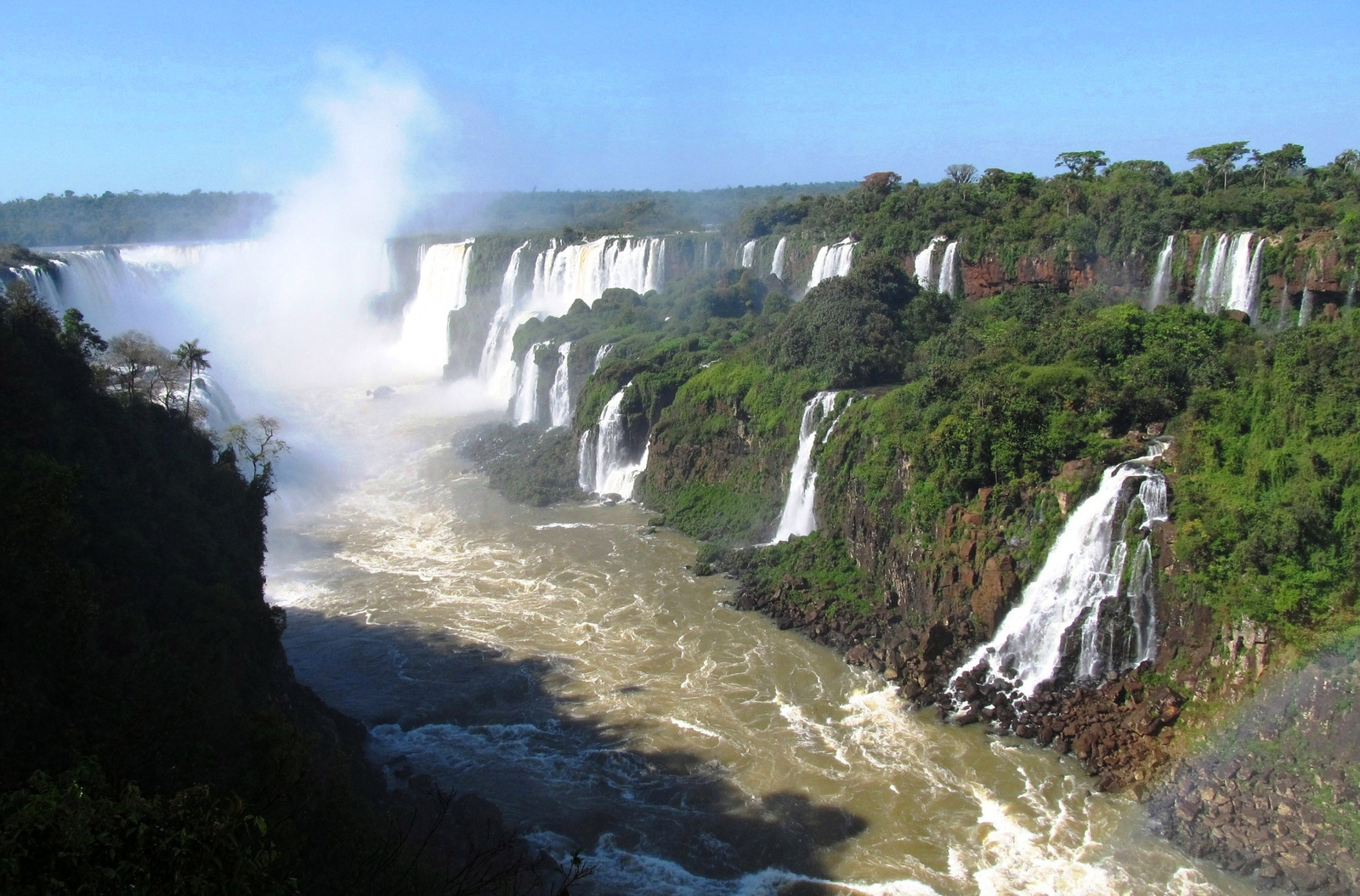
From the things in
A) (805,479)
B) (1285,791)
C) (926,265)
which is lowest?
(1285,791)

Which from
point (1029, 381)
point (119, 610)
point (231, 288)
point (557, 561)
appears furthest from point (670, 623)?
point (231, 288)

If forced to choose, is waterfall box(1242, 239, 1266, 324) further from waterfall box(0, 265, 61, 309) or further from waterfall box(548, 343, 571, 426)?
waterfall box(0, 265, 61, 309)

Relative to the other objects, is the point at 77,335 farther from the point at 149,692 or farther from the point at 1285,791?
the point at 1285,791

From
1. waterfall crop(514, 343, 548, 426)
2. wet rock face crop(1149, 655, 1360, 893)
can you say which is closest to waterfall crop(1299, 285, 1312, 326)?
wet rock face crop(1149, 655, 1360, 893)

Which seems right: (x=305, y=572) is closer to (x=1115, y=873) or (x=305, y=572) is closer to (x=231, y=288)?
(x=1115, y=873)

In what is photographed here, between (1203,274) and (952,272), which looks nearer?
(1203,274)

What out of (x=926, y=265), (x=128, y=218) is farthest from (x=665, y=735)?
(x=128, y=218)

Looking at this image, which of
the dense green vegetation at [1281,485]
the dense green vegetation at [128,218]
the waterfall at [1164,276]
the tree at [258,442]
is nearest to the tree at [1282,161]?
the waterfall at [1164,276]
